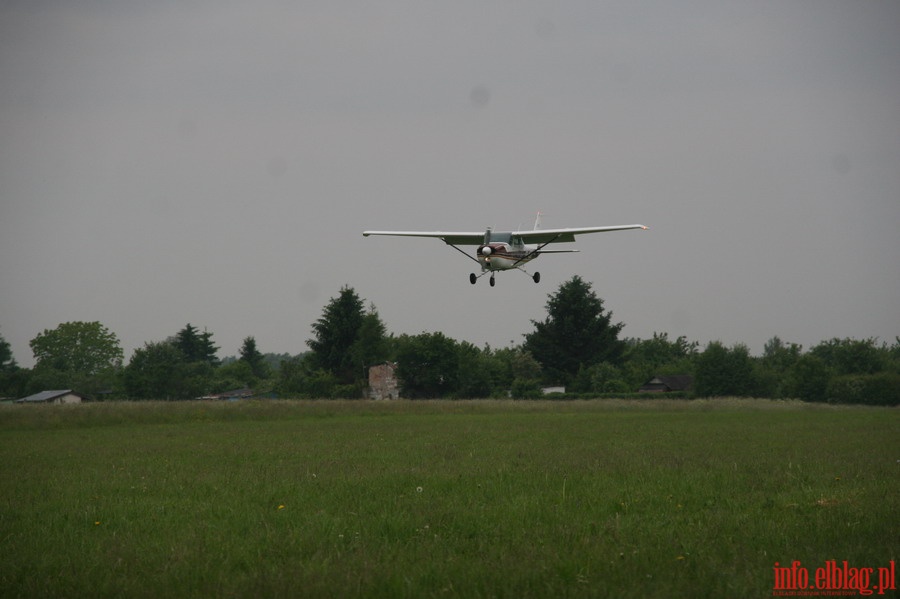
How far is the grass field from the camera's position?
29.6ft

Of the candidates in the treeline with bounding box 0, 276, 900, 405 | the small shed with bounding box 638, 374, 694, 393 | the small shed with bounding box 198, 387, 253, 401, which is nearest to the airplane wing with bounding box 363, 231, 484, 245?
the treeline with bounding box 0, 276, 900, 405

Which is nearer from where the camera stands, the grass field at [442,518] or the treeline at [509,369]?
the grass field at [442,518]

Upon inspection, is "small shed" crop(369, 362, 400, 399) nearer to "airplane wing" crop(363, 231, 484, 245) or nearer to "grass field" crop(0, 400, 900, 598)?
"airplane wing" crop(363, 231, 484, 245)

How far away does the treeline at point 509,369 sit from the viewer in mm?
75938

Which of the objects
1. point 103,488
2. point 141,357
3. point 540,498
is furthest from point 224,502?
point 141,357

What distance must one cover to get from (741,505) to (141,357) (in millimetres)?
84139

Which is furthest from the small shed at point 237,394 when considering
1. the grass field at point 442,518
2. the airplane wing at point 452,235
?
the grass field at point 442,518

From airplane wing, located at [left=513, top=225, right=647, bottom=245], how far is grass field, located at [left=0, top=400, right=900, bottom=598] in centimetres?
804

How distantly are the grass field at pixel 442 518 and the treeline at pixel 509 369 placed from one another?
167 feet

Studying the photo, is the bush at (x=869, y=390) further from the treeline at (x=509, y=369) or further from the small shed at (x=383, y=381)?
the small shed at (x=383, y=381)

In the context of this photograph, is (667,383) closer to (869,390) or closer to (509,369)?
(509,369)

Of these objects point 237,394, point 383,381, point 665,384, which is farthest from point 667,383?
point 237,394

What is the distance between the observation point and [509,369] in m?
98.6

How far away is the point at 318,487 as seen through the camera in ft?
51.8
